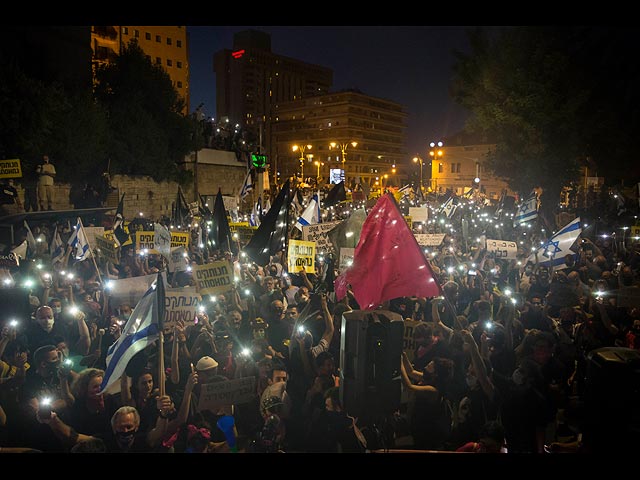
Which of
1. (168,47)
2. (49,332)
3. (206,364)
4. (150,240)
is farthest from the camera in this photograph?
(168,47)

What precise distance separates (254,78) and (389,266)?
152 metres

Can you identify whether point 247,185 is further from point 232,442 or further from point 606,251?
point 232,442

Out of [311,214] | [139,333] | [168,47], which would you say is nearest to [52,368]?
[139,333]

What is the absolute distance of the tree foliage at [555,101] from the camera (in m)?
28.2

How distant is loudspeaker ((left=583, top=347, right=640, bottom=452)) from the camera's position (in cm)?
386

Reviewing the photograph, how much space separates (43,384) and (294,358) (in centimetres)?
303

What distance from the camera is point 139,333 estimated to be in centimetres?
580

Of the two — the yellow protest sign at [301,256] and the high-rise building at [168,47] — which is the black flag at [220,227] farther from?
the high-rise building at [168,47]

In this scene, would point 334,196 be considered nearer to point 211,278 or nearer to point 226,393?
point 211,278

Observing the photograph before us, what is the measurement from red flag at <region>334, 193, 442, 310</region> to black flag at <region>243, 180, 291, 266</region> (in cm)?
429

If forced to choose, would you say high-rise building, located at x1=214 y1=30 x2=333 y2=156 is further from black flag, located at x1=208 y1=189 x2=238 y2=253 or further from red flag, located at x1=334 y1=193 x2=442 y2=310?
red flag, located at x1=334 y1=193 x2=442 y2=310

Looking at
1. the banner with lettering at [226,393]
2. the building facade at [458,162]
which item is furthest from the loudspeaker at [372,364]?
the building facade at [458,162]

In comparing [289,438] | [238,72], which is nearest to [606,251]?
[289,438]

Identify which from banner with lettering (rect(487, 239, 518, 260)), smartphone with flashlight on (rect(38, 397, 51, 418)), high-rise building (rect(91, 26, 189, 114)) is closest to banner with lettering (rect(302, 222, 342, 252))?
banner with lettering (rect(487, 239, 518, 260))
